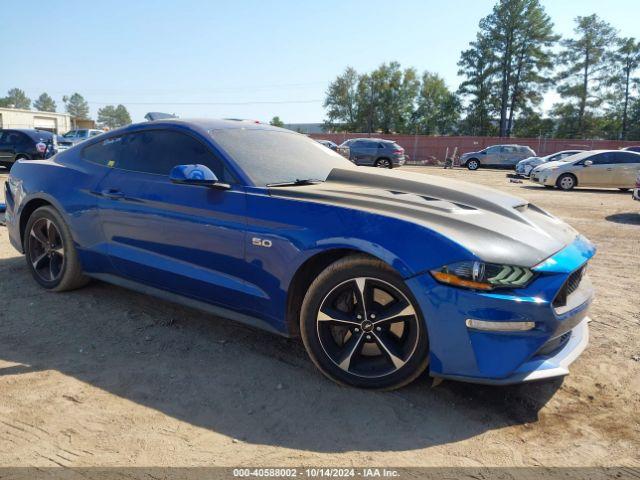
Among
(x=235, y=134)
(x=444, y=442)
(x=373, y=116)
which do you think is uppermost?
(x=373, y=116)

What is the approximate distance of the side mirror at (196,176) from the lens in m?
3.09

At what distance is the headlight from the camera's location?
94.3 inches

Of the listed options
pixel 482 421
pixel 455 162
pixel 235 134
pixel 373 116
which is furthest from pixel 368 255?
pixel 373 116

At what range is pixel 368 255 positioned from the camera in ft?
8.79

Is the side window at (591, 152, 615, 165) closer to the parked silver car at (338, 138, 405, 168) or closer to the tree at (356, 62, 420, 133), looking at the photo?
the parked silver car at (338, 138, 405, 168)

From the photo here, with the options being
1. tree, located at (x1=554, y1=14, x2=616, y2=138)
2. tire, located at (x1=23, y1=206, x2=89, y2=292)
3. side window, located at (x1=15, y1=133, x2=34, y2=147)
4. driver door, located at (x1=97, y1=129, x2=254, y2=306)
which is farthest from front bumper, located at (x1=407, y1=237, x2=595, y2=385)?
tree, located at (x1=554, y1=14, x2=616, y2=138)

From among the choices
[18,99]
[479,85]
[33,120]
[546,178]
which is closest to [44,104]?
[18,99]

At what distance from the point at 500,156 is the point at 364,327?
29824 millimetres

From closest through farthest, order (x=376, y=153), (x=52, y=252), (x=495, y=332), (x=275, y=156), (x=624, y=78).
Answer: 1. (x=495, y=332)
2. (x=275, y=156)
3. (x=52, y=252)
4. (x=376, y=153)
5. (x=624, y=78)

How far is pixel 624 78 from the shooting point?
2253 inches

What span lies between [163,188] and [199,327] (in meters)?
1.04

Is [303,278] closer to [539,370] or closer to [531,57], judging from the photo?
[539,370]

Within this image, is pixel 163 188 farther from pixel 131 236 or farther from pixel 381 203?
pixel 381 203

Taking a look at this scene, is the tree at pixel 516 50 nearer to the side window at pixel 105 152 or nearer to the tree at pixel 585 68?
the tree at pixel 585 68
